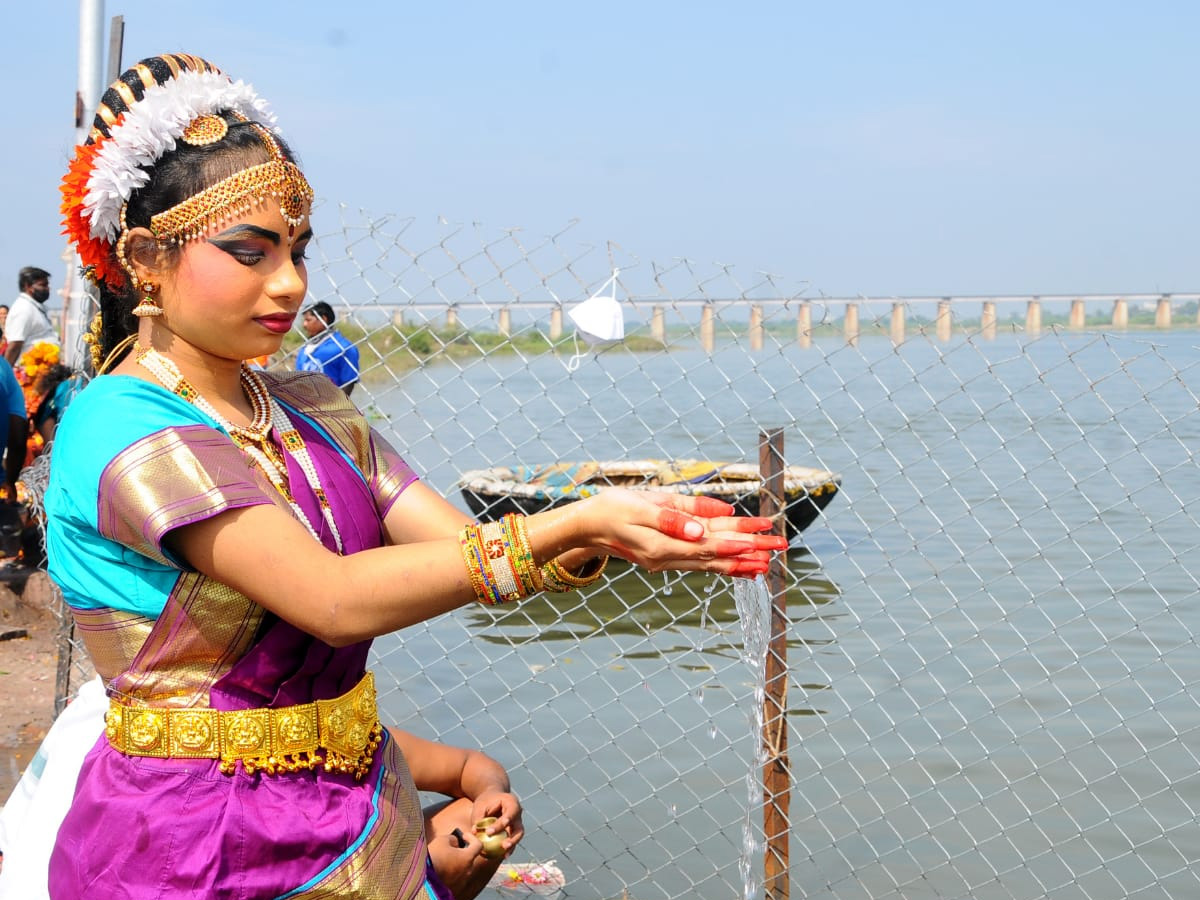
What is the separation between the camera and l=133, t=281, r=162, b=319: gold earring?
1731 mm

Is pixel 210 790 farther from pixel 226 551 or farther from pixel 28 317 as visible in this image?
pixel 28 317

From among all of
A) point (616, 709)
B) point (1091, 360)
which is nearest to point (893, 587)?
point (616, 709)

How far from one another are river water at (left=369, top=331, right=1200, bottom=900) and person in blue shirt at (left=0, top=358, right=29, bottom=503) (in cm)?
258

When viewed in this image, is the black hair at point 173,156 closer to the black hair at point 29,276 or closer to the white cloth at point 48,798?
the white cloth at point 48,798

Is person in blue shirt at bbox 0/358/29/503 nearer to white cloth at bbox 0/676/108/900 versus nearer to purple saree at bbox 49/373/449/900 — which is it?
white cloth at bbox 0/676/108/900

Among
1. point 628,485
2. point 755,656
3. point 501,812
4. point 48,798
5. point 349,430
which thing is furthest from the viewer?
point 628,485

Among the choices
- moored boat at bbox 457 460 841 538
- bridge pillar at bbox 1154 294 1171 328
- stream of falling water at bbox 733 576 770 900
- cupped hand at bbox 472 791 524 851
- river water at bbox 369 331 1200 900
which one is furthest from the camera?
bridge pillar at bbox 1154 294 1171 328

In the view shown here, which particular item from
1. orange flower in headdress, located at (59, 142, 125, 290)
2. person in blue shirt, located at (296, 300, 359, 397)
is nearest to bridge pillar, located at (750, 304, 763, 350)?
person in blue shirt, located at (296, 300, 359, 397)

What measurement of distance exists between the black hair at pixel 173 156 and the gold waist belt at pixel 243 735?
54 centimetres

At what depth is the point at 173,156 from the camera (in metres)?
1.72

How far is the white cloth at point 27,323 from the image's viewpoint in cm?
895

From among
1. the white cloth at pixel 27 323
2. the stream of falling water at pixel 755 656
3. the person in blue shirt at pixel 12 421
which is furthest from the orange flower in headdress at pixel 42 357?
the stream of falling water at pixel 755 656

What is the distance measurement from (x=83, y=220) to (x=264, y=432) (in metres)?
0.40

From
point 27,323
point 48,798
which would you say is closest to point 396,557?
point 48,798
